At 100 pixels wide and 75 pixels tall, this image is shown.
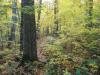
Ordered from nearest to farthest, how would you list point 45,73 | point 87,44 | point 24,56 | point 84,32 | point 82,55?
point 45,73 < point 24,56 < point 82,55 < point 87,44 < point 84,32

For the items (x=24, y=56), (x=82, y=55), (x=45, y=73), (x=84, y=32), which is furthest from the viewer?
(x=84, y=32)

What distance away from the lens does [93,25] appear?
1220 centimetres

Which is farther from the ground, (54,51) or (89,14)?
(89,14)

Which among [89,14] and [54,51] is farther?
[89,14]

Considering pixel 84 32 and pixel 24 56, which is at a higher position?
pixel 84 32

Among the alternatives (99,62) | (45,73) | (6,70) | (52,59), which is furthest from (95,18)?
(6,70)

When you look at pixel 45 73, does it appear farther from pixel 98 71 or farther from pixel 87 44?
pixel 87 44

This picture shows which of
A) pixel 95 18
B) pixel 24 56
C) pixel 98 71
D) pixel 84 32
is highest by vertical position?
pixel 95 18

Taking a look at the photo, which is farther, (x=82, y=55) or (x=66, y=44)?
(x=66, y=44)

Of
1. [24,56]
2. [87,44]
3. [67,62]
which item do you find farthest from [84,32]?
[24,56]

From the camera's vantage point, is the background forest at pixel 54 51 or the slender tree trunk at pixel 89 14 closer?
the background forest at pixel 54 51

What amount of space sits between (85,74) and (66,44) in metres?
3.37

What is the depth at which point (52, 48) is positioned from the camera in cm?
1056

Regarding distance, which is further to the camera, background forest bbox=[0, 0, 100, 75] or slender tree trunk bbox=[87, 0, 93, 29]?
slender tree trunk bbox=[87, 0, 93, 29]
